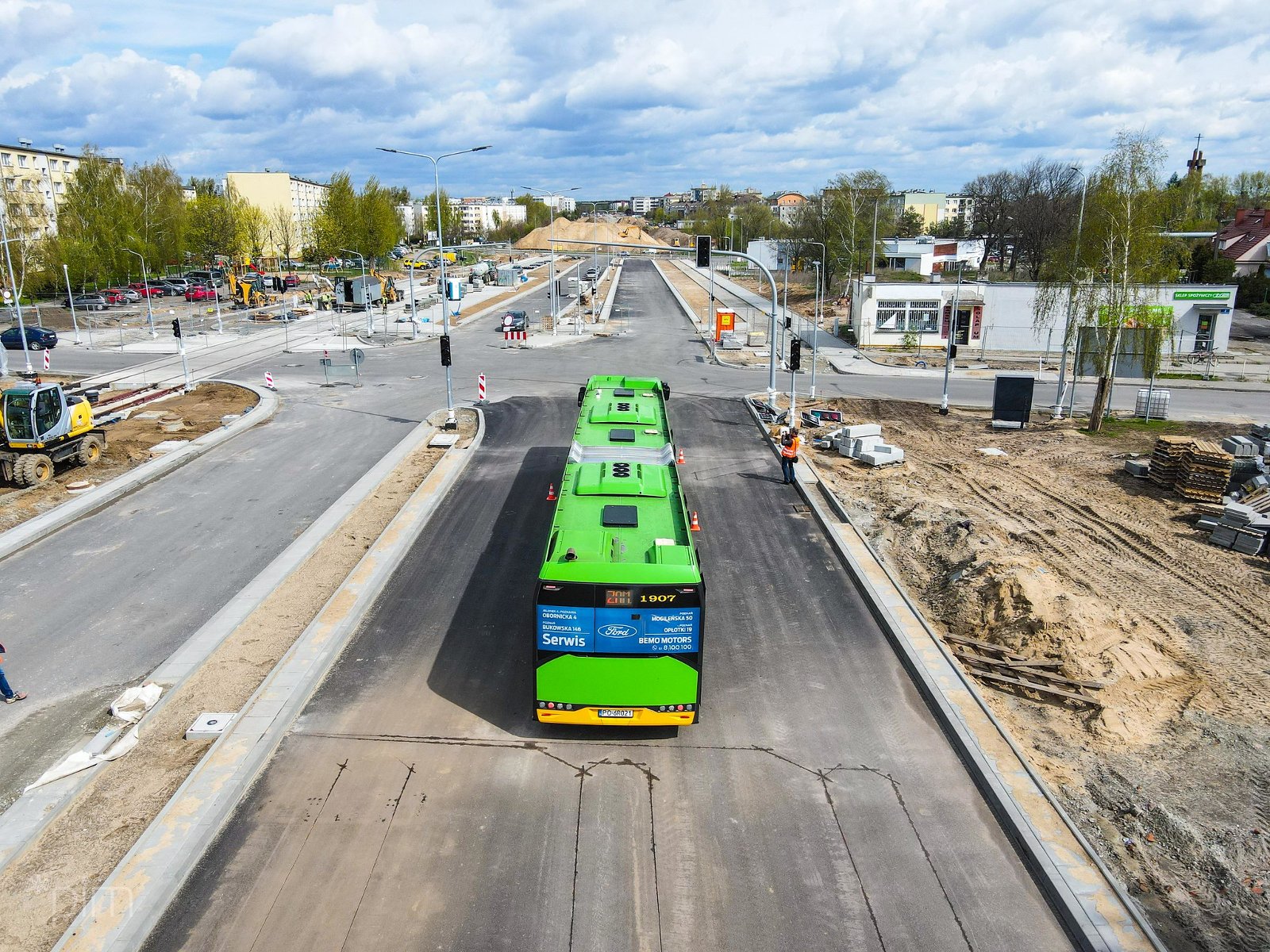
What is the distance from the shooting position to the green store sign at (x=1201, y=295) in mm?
46000

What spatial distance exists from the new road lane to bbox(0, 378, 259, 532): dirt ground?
1251 cm

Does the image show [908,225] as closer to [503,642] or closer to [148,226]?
[148,226]

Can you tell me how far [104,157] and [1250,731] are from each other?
92.0 meters

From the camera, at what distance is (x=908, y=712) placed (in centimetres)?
1233

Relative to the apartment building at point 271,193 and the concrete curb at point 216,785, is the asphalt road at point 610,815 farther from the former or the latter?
the apartment building at point 271,193

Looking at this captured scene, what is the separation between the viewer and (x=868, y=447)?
25.5 meters

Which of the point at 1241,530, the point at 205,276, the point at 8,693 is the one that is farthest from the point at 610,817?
the point at 205,276

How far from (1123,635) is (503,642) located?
35.1 ft

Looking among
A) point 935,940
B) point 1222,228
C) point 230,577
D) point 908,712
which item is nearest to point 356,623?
point 230,577

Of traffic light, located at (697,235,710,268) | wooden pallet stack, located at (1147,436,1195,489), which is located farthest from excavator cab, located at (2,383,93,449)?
wooden pallet stack, located at (1147,436,1195,489)

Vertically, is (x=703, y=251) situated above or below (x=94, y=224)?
below

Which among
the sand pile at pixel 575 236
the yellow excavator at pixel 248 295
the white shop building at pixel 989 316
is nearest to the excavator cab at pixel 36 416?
the white shop building at pixel 989 316

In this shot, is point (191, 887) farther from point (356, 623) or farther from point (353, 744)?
point (356, 623)

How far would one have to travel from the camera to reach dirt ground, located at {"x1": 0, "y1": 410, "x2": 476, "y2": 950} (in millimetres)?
8547
